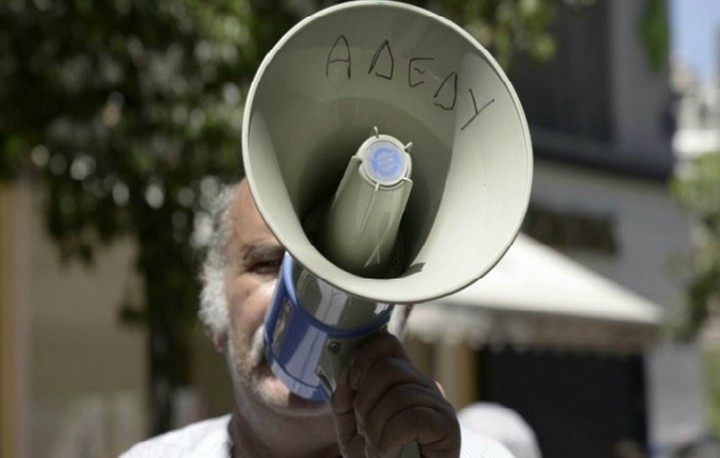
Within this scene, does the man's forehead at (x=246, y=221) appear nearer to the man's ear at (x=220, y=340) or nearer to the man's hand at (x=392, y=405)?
the man's ear at (x=220, y=340)

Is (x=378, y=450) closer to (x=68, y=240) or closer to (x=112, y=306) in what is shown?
(x=68, y=240)

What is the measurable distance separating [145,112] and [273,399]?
4.76m

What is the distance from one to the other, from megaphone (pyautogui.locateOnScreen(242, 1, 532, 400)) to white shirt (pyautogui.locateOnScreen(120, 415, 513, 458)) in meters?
0.51

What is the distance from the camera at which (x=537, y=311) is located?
8.91 meters

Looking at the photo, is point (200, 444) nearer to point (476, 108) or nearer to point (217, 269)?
point (217, 269)

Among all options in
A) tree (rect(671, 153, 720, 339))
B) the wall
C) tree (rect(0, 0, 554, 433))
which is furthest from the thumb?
tree (rect(671, 153, 720, 339))

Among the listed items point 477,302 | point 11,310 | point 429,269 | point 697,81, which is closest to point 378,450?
point 429,269

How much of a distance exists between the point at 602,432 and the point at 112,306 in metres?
7.80

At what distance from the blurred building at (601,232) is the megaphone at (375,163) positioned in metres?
11.6

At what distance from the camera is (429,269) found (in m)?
1.86

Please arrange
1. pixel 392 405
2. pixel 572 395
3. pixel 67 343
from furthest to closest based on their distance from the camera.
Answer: pixel 572 395
pixel 67 343
pixel 392 405

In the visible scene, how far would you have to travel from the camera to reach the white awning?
28.0ft

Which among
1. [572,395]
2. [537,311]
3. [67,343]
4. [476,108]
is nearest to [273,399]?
[476,108]

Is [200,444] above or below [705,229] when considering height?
above
